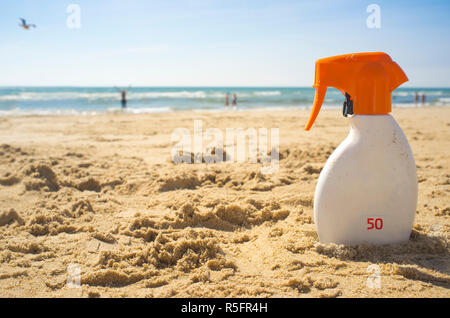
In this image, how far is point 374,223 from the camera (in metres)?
2.08

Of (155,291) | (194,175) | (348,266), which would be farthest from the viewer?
(194,175)

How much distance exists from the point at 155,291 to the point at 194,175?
7.50ft

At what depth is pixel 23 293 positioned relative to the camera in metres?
1.87

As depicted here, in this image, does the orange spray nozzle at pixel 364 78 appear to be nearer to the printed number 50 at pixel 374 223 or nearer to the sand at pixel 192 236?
the printed number 50 at pixel 374 223

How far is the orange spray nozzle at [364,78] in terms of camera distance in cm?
204

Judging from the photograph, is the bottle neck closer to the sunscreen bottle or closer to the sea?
the sunscreen bottle

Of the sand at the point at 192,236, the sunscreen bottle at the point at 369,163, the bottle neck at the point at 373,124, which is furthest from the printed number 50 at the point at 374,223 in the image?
the bottle neck at the point at 373,124

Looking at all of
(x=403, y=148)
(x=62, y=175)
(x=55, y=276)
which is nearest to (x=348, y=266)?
(x=403, y=148)

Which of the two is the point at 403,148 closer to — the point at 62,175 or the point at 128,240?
the point at 128,240

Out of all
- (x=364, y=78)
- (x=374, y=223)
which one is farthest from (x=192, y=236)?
(x=364, y=78)

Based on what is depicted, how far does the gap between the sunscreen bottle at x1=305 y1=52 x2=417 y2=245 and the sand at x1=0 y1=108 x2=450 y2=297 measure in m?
0.16

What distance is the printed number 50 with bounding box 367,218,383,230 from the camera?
81.9 inches

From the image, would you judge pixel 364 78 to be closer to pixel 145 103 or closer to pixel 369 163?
pixel 369 163

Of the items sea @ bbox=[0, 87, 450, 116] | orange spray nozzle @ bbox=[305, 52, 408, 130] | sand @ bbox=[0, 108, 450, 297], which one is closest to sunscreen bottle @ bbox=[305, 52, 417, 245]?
orange spray nozzle @ bbox=[305, 52, 408, 130]
